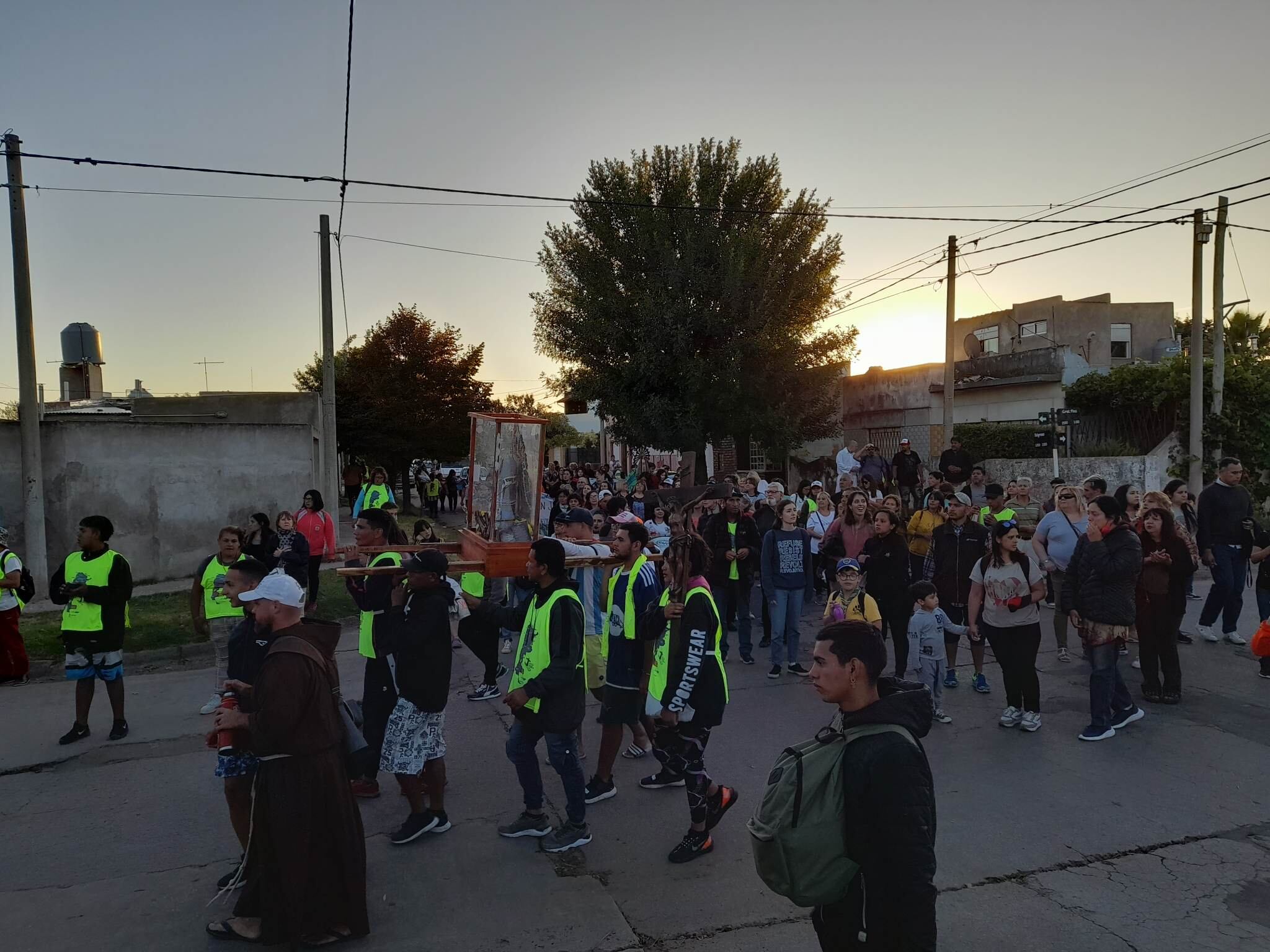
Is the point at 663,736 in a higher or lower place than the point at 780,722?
higher

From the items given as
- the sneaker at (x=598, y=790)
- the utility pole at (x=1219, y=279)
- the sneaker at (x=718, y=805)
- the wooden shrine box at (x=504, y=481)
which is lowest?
the sneaker at (x=598, y=790)

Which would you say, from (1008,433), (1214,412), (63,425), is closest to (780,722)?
(63,425)

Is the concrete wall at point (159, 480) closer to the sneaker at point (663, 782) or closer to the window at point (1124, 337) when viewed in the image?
the sneaker at point (663, 782)

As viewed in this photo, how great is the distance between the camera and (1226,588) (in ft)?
30.7

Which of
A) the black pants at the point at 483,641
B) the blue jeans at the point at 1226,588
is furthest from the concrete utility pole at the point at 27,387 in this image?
the blue jeans at the point at 1226,588

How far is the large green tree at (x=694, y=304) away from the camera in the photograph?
86.3 feet

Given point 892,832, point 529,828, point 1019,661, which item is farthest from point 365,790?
point 1019,661

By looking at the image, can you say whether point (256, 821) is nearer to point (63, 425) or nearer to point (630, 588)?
point (630, 588)

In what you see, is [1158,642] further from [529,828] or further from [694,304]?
[694,304]

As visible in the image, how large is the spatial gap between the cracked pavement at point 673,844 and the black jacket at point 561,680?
0.81m

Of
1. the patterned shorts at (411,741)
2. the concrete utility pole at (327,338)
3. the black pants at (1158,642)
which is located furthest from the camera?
the concrete utility pole at (327,338)

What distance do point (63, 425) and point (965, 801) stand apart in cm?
1499

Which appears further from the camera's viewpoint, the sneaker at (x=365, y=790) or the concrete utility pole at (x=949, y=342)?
the concrete utility pole at (x=949, y=342)

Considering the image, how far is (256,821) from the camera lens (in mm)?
3863
